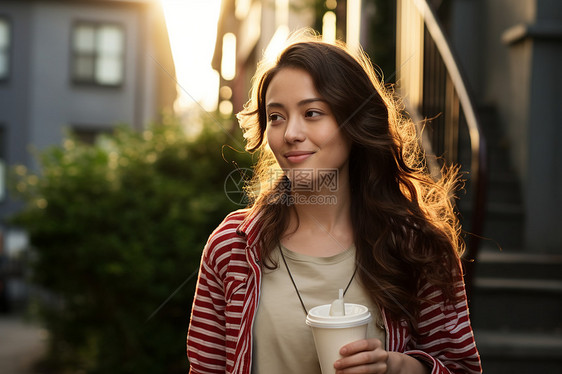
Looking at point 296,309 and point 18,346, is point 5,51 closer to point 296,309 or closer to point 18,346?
point 18,346

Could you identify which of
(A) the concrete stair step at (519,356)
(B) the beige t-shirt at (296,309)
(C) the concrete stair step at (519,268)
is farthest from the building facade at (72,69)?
(B) the beige t-shirt at (296,309)

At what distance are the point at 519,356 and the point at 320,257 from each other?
2.48 metres

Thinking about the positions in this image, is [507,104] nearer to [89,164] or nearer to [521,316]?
[521,316]

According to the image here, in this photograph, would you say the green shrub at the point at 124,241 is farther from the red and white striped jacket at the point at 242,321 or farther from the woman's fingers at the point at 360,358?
the woman's fingers at the point at 360,358

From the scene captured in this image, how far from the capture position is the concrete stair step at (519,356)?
3656 mm

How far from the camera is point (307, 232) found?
1854 millimetres

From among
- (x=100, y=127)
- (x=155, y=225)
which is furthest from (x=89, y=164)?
(x=100, y=127)

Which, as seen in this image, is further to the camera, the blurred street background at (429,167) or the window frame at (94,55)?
the window frame at (94,55)

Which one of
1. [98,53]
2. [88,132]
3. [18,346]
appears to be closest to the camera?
[18,346]

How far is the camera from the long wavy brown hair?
171 centimetres

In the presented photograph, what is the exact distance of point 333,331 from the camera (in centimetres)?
143

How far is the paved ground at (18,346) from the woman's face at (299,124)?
18.1 feet

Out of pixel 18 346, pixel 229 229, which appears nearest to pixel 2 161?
pixel 18 346

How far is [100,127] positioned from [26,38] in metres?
3.51
